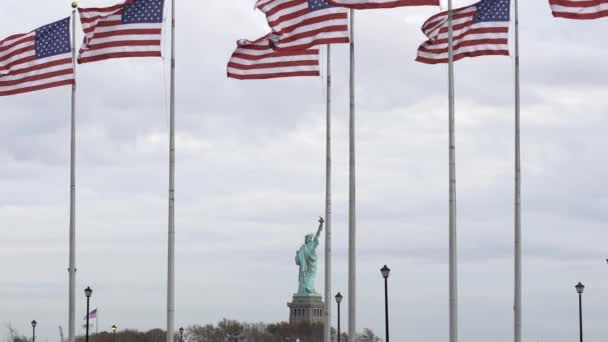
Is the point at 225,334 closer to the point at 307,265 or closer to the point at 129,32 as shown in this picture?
the point at 307,265

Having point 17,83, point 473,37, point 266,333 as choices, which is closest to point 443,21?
point 473,37

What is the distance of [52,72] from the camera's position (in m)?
38.4

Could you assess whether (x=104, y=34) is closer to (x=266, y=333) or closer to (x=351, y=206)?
(x=351, y=206)

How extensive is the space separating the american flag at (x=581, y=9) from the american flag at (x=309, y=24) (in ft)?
18.6

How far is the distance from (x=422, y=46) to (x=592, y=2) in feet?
19.1

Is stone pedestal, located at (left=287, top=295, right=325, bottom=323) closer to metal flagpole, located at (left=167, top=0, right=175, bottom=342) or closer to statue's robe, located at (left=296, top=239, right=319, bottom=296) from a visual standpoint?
statue's robe, located at (left=296, top=239, right=319, bottom=296)

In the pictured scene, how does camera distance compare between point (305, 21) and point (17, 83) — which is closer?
point (305, 21)

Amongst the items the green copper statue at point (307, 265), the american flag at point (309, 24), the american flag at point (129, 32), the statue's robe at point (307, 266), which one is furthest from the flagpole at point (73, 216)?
the statue's robe at point (307, 266)

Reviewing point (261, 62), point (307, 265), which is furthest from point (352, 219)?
point (307, 265)

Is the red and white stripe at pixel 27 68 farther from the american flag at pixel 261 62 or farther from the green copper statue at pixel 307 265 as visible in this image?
the green copper statue at pixel 307 265

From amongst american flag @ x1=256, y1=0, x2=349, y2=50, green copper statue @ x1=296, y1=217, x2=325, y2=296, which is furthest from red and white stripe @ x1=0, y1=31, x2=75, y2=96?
green copper statue @ x1=296, y1=217, x2=325, y2=296

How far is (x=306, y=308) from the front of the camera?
110625 millimetres

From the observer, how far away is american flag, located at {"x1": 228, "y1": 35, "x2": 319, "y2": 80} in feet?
123

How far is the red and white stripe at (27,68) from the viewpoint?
38.1 meters
